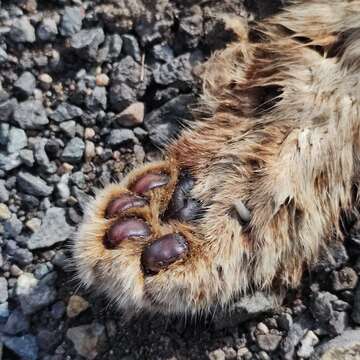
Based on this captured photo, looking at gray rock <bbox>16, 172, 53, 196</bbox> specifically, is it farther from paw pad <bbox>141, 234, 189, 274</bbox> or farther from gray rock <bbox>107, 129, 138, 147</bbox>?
paw pad <bbox>141, 234, 189, 274</bbox>

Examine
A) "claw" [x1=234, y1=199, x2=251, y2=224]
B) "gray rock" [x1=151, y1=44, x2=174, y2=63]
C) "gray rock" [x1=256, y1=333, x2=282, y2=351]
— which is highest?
"gray rock" [x1=151, y1=44, x2=174, y2=63]

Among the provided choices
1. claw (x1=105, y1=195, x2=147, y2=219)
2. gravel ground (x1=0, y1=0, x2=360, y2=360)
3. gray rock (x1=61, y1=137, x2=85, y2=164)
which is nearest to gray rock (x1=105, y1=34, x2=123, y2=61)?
gravel ground (x1=0, y1=0, x2=360, y2=360)

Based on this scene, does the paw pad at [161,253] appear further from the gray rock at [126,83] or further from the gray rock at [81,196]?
the gray rock at [126,83]

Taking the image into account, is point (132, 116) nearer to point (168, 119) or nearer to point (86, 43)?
point (168, 119)

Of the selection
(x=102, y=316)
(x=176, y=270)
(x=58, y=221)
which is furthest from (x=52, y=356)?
(x=176, y=270)

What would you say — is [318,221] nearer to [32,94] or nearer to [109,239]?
[109,239]

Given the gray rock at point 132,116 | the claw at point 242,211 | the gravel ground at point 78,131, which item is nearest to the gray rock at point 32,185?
the gravel ground at point 78,131

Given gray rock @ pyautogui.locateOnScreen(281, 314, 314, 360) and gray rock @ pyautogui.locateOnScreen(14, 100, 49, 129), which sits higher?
gray rock @ pyautogui.locateOnScreen(14, 100, 49, 129)
